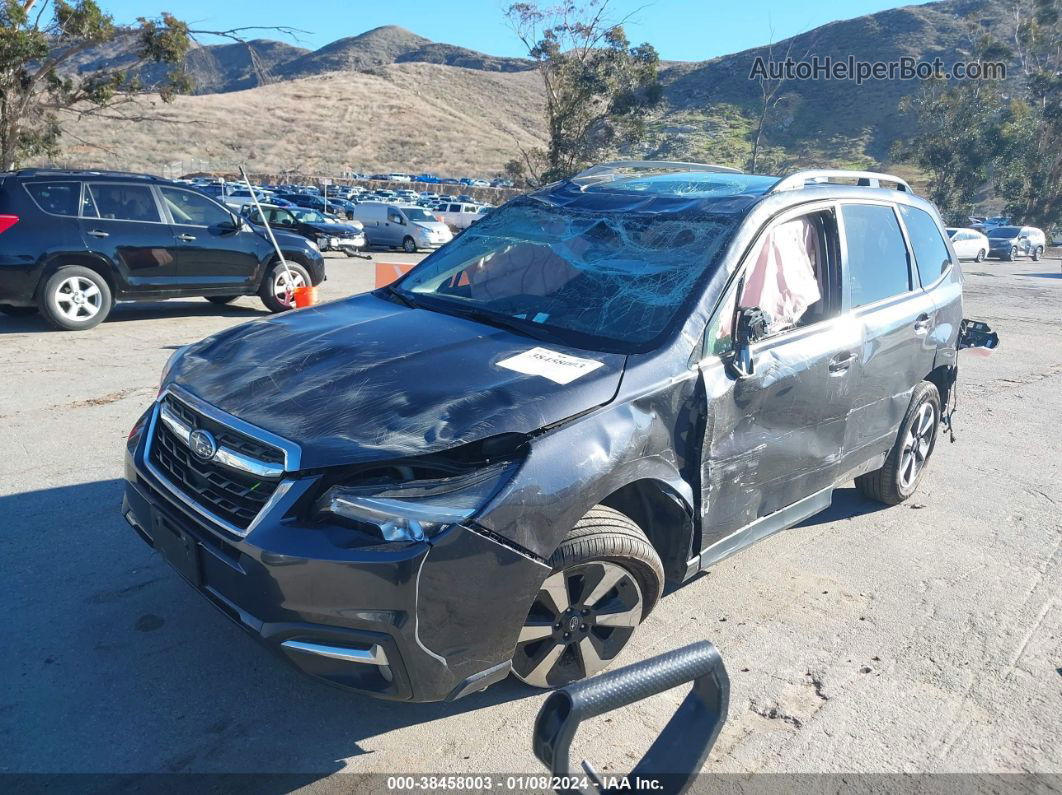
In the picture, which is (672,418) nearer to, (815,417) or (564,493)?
(564,493)

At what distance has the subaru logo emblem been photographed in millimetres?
2857

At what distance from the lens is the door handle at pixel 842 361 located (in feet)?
13.1

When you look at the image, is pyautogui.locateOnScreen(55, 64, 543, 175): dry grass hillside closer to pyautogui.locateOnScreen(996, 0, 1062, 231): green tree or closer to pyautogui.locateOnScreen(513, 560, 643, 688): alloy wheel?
pyautogui.locateOnScreen(996, 0, 1062, 231): green tree

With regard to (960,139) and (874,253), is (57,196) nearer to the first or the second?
(874,253)

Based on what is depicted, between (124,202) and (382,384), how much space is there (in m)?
7.92

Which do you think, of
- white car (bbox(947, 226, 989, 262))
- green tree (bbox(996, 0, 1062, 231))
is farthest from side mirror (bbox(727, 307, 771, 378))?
green tree (bbox(996, 0, 1062, 231))

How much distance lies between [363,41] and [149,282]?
655ft

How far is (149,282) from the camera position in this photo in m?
9.62

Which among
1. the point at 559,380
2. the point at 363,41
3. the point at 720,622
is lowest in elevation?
the point at 720,622

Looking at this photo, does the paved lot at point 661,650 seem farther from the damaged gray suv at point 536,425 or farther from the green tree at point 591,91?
the green tree at point 591,91

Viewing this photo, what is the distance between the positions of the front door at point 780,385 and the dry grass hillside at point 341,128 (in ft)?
232

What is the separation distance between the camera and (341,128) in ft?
307

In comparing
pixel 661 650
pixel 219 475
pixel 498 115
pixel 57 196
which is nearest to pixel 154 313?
pixel 57 196

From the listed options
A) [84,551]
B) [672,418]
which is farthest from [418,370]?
[84,551]
